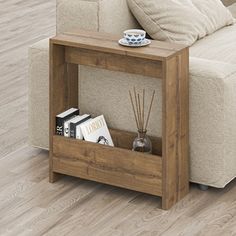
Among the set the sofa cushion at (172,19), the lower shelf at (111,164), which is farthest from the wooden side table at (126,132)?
the sofa cushion at (172,19)

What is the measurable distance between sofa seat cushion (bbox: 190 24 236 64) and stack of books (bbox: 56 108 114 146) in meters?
0.59

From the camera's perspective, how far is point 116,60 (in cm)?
371

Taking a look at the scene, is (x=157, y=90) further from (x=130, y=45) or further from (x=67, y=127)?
(x=67, y=127)

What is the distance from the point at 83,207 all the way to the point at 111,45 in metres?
0.67

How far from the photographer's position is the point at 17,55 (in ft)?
18.5

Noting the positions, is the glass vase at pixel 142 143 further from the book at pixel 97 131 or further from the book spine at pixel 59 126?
the book spine at pixel 59 126

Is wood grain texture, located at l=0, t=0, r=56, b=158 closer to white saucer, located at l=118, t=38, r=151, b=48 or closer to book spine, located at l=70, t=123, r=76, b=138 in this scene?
book spine, located at l=70, t=123, r=76, b=138

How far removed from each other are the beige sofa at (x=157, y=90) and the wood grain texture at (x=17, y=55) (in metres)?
0.32

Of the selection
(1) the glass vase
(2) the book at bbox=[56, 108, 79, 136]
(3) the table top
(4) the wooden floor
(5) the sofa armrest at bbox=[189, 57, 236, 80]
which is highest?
(3) the table top

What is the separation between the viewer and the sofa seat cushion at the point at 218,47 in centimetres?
413

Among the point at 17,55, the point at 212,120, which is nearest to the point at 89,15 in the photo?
the point at 212,120

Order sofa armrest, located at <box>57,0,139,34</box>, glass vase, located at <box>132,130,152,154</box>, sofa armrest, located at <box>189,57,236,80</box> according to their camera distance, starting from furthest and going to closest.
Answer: sofa armrest, located at <box>57,0,139,34</box>, glass vase, located at <box>132,130,152,154</box>, sofa armrest, located at <box>189,57,236,80</box>

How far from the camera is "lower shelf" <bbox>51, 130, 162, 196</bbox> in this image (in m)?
3.69

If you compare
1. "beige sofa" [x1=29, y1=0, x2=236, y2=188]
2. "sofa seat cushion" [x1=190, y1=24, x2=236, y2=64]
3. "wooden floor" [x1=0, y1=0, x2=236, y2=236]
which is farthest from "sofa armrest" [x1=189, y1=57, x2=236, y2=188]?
"sofa seat cushion" [x1=190, y1=24, x2=236, y2=64]
